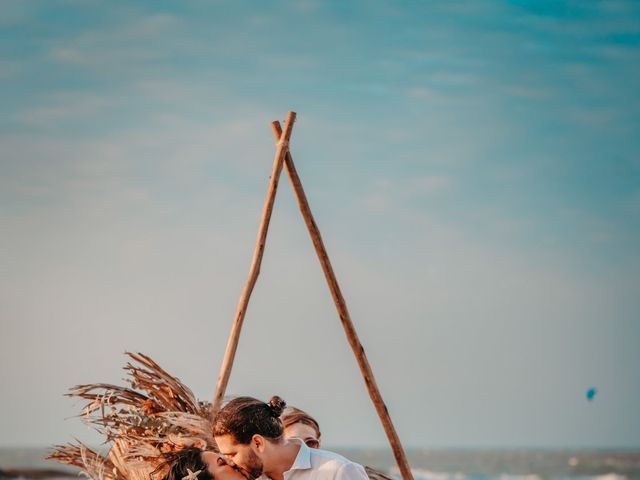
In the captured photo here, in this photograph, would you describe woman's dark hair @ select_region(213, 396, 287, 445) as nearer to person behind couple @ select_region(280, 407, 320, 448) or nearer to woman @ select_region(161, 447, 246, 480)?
woman @ select_region(161, 447, 246, 480)

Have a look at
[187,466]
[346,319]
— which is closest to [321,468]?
[187,466]

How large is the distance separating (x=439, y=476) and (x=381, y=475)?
3545cm

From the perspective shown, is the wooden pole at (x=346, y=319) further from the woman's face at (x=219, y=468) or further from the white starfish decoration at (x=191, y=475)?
the white starfish decoration at (x=191, y=475)

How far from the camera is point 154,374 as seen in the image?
5379 mm

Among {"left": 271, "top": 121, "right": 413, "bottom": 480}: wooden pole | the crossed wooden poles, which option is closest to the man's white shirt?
the crossed wooden poles

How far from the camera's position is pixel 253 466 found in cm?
422

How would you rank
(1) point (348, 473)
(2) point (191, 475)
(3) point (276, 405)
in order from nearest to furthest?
(2) point (191, 475) → (1) point (348, 473) → (3) point (276, 405)

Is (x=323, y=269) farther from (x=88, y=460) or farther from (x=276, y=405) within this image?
(x=276, y=405)

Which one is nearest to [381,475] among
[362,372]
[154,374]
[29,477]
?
[362,372]

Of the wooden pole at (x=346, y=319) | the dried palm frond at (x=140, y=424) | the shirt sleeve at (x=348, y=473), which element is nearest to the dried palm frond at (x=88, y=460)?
the dried palm frond at (x=140, y=424)

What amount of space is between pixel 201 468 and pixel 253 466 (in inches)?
11.0

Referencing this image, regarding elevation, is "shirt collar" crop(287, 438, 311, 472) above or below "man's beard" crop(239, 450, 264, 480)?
above

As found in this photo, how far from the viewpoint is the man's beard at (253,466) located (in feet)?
13.8

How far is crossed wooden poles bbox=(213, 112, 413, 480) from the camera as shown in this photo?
5.97m
